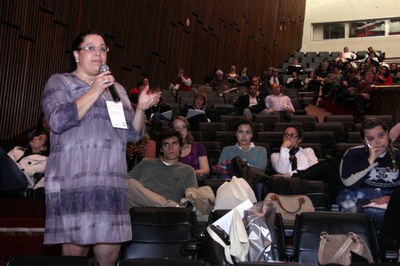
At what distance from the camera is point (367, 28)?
21.4 metres

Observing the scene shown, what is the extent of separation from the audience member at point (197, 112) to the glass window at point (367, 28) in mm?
A: 13868

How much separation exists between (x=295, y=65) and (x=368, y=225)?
45.0 ft

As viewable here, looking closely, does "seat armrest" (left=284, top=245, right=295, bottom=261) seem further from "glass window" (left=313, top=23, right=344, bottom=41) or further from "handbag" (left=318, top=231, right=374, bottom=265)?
"glass window" (left=313, top=23, right=344, bottom=41)

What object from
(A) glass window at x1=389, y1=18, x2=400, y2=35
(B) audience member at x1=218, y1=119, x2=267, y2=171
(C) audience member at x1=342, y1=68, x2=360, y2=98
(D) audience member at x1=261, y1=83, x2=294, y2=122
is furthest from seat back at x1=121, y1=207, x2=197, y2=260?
(A) glass window at x1=389, y1=18, x2=400, y2=35

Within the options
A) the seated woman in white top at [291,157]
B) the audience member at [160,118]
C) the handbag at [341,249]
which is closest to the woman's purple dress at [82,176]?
the handbag at [341,249]

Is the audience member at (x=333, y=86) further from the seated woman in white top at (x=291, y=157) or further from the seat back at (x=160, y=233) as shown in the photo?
the seat back at (x=160, y=233)

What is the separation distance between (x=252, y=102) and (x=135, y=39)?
2358 mm

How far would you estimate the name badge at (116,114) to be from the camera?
2.39m

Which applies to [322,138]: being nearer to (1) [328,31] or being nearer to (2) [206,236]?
(2) [206,236]

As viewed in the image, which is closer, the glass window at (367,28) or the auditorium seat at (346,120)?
the auditorium seat at (346,120)

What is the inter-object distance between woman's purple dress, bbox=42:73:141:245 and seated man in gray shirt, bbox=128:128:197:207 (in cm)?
170

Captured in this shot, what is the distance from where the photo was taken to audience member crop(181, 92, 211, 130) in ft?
26.5

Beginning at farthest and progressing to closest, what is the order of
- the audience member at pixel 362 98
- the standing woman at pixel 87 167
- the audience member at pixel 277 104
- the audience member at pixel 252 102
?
the audience member at pixel 362 98 < the audience member at pixel 252 102 < the audience member at pixel 277 104 < the standing woman at pixel 87 167

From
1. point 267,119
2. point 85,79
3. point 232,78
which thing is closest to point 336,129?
point 267,119
